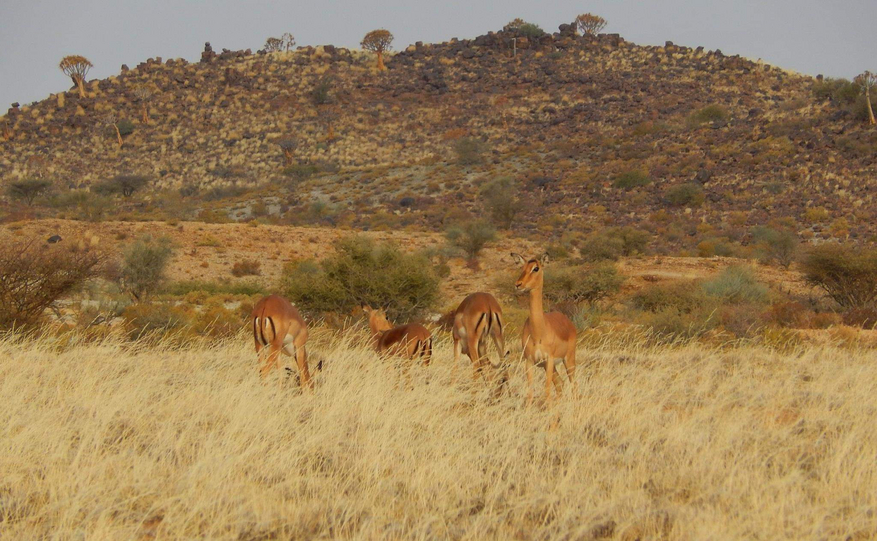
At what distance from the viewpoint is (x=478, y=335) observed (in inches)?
313

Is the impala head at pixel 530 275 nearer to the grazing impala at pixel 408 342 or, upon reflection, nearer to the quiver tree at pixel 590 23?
the grazing impala at pixel 408 342

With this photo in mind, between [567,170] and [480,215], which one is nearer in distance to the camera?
[480,215]

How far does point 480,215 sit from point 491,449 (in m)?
38.6

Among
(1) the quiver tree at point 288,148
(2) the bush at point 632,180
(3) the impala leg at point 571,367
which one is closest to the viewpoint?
(3) the impala leg at point 571,367

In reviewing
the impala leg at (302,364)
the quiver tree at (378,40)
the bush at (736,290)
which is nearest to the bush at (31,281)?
the impala leg at (302,364)

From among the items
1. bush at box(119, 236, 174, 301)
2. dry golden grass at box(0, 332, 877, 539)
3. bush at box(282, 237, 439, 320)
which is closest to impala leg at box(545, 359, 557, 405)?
dry golden grass at box(0, 332, 877, 539)

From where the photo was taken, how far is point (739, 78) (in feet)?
224

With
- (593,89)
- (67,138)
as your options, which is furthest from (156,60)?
(593,89)

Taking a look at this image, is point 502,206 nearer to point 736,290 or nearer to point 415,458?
point 736,290

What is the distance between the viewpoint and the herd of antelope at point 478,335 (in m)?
6.93

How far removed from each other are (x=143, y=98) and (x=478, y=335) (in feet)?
235

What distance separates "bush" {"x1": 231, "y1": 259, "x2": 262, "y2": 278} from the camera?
2539 cm

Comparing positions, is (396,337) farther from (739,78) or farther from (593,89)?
(739,78)

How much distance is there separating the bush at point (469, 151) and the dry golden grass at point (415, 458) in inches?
1954
